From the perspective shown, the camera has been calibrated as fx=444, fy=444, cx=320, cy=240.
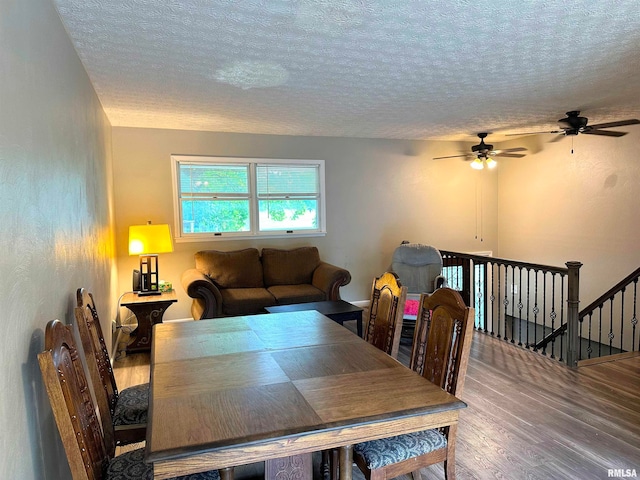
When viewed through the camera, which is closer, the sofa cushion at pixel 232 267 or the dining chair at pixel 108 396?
the dining chair at pixel 108 396

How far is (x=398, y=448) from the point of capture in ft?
5.95

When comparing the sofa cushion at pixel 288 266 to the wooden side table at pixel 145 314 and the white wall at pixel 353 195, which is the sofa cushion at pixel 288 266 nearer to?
the white wall at pixel 353 195

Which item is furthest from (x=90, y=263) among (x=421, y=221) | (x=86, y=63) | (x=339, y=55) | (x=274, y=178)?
(x=421, y=221)

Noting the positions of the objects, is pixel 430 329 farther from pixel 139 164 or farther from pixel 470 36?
pixel 139 164

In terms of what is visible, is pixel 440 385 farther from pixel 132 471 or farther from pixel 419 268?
pixel 419 268

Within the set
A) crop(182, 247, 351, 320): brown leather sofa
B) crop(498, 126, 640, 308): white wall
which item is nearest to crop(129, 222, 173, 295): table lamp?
crop(182, 247, 351, 320): brown leather sofa

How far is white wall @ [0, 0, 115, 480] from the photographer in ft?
4.22

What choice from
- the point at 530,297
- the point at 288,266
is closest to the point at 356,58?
the point at 288,266

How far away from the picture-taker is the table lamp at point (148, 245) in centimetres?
472

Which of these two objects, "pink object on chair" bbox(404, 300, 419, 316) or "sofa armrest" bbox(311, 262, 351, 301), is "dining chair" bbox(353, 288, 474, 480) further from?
"sofa armrest" bbox(311, 262, 351, 301)

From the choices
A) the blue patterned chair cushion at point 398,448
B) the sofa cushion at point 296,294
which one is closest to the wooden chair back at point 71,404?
the blue patterned chair cushion at point 398,448

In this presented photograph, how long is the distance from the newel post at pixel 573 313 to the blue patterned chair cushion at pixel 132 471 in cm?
350

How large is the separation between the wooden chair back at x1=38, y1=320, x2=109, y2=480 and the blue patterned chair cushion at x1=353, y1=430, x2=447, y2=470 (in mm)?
996

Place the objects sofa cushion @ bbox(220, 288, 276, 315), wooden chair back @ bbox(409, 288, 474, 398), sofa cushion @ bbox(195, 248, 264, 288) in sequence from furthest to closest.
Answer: sofa cushion @ bbox(195, 248, 264, 288), sofa cushion @ bbox(220, 288, 276, 315), wooden chair back @ bbox(409, 288, 474, 398)
